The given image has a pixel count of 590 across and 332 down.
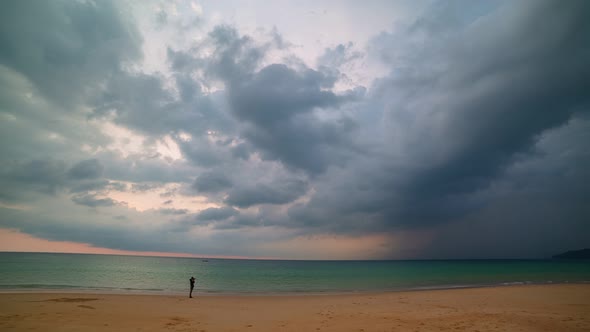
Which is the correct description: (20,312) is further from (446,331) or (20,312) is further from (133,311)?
(446,331)

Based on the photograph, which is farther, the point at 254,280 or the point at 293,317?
the point at 254,280

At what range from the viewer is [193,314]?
20109 mm

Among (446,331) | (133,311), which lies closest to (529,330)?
(446,331)

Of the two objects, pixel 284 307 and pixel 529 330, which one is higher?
pixel 529 330

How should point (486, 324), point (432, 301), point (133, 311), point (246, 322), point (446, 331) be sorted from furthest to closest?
point (432, 301) → point (133, 311) → point (246, 322) → point (486, 324) → point (446, 331)

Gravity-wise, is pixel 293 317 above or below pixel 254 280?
above

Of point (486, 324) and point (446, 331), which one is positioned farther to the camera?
point (486, 324)

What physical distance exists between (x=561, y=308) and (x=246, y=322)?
22743mm

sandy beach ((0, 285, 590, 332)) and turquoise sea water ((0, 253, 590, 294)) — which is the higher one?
sandy beach ((0, 285, 590, 332))

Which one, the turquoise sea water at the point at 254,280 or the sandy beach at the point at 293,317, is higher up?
the sandy beach at the point at 293,317

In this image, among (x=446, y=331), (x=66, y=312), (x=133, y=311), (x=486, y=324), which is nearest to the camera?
(x=446, y=331)

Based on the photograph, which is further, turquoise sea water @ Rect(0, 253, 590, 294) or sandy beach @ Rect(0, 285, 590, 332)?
turquoise sea water @ Rect(0, 253, 590, 294)

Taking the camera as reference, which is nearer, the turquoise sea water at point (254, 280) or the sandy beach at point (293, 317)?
the sandy beach at point (293, 317)

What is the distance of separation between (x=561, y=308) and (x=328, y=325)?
1824 cm
